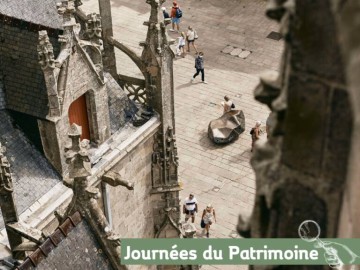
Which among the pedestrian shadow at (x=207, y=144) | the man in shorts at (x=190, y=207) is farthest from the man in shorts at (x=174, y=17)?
the man in shorts at (x=190, y=207)

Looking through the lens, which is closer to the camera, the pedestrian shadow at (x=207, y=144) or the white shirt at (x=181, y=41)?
the pedestrian shadow at (x=207, y=144)

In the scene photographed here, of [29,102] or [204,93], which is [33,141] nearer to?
[29,102]

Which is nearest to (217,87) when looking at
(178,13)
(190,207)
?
(178,13)

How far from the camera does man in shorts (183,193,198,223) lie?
28781mm

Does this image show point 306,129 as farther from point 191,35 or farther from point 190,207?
point 191,35

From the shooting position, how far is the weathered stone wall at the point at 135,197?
21281mm

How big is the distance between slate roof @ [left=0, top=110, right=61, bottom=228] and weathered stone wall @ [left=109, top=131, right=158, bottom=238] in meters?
2.30

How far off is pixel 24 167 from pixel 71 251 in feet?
15.8

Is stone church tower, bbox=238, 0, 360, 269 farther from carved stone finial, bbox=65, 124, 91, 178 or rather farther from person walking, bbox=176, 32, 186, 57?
person walking, bbox=176, 32, 186, 57

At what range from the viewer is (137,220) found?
2288 cm

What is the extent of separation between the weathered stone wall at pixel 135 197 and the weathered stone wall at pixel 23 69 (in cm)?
339

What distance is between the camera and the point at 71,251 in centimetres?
1488

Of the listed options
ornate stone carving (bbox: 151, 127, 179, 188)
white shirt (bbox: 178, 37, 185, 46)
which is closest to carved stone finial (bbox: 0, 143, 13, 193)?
ornate stone carving (bbox: 151, 127, 179, 188)

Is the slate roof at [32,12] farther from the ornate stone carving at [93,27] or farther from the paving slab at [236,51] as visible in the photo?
the paving slab at [236,51]
